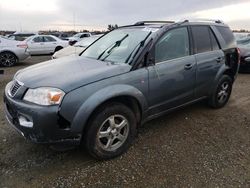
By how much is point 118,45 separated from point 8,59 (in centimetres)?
904

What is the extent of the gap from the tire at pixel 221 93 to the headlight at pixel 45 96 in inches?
122

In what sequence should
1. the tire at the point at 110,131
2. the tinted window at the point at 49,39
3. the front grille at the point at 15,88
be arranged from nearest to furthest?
the tire at the point at 110,131 → the front grille at the point at 15,88 → the tinted window at the point at 49,39

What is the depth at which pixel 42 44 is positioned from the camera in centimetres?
1645

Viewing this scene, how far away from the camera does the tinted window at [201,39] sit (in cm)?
457

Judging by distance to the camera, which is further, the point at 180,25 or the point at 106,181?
the point at 180,25

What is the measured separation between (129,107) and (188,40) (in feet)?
5.30

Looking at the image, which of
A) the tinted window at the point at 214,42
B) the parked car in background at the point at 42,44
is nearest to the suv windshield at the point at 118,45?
the tinted window at the point at 214,42

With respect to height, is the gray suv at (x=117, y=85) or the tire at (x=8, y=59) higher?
the gray suv at (x=117, y=85)

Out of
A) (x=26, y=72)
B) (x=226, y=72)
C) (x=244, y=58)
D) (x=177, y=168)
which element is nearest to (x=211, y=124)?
(x=226, y=72)

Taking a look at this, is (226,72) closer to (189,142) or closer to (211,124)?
(211,124)

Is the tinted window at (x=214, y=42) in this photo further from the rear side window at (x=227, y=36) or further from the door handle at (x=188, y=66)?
the door handle at (x=188, y=66)

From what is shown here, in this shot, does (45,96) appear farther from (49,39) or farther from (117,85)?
(49,39)

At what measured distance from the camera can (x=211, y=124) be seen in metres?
4.66

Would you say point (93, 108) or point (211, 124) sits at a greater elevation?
point (93, 108)
